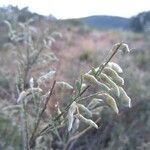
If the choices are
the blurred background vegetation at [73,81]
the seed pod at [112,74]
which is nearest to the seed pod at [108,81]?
the seed pod at [112,74]

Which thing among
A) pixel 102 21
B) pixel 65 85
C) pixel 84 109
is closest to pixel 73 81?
pixel 65 85

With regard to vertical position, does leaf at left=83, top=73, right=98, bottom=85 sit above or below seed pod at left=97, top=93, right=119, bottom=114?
above

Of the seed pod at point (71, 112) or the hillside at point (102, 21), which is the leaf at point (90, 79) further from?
the hillside at point (102, 21)

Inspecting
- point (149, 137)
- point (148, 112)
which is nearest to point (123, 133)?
point (149, 137)

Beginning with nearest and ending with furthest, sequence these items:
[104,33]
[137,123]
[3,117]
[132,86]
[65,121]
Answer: [65,121] < [3,117] < [137,123] < [132,86] < [104,33]

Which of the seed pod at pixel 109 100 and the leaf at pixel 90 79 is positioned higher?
the leaf at pixel 90 79

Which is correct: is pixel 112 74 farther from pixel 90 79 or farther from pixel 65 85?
pixel 65 85

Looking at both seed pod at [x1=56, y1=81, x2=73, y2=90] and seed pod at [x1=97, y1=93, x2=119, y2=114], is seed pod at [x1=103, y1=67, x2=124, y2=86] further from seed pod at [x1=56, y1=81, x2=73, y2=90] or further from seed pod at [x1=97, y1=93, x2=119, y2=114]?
seed pod at [x1=56, y1=81, x2=73, y2=90]

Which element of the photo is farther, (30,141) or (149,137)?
(149,137)

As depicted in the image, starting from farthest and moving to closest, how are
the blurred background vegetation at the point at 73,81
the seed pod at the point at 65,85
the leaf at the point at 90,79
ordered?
the blurred background vegetation at the point at 73,81, the seed pod at the point at 65,85, the leaf at the point at 90,79

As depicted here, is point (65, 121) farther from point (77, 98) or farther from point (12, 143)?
point (12, 143)

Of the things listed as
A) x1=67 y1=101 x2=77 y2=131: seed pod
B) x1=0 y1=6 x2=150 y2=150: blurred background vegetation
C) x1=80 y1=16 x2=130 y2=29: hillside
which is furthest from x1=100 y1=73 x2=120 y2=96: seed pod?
x1=80 y1=16 x2=130 y2=29: hillside
